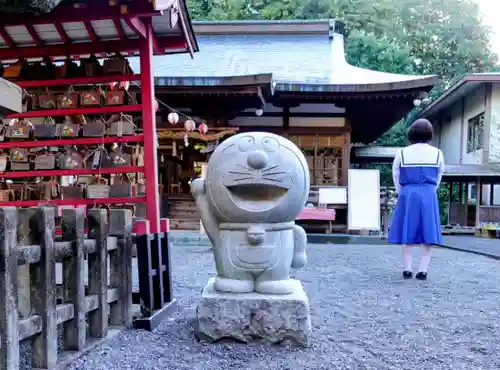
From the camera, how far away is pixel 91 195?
12.4 ft

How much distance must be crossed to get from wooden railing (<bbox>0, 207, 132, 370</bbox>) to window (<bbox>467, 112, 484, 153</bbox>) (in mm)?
13825

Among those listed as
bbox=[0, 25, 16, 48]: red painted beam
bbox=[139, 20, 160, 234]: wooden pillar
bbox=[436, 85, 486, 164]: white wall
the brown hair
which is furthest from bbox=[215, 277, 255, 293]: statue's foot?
bbox=[436, 85, 486, 164]: white wall

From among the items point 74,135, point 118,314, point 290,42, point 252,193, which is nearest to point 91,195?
point 74,135

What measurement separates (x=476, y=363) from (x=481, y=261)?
15.9ft

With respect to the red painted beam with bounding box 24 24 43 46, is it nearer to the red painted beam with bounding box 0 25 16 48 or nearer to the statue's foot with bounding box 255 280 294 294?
the red painted beam with bounding box 0 25 16 48

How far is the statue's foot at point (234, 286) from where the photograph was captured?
8.36 ft

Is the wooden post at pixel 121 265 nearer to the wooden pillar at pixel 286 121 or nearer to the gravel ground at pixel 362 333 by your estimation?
the gravel ground at pixel 362 333

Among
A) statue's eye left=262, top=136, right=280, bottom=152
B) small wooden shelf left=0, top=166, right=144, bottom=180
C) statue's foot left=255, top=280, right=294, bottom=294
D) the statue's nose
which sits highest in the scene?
statue's eye left=262, top=136, right=280, bottom=152

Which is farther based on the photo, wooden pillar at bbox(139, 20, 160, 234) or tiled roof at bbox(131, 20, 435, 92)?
tiled roof at bbox(131, 20, 435, 92)

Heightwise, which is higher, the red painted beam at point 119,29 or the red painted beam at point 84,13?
the red painted beam at point 84,13

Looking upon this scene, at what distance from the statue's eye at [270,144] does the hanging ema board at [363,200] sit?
6997 mm

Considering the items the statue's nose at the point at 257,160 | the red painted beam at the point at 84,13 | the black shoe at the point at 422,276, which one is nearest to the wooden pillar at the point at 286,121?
the black shoe at the point at 422,276

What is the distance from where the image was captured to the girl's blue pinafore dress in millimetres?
4293

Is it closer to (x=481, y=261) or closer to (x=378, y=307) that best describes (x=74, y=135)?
(x=378, y=307)
